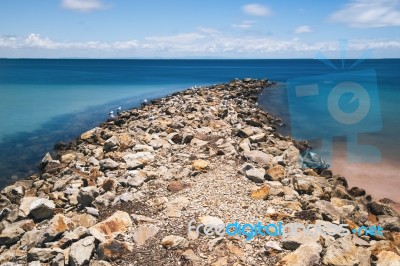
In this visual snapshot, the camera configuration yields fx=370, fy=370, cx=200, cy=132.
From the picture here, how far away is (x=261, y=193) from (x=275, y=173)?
5.45ft

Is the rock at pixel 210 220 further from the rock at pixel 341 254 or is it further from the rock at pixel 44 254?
the rock at pixel 44 254

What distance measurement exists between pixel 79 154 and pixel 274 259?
1060 cm

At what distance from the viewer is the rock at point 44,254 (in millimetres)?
7238

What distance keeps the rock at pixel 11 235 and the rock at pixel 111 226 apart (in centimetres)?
200

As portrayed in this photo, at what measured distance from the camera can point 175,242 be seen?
7348 mm

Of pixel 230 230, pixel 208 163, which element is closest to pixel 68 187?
pixel 208 163

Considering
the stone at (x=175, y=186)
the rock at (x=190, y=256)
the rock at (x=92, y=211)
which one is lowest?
the rock at (x=190, y=256)

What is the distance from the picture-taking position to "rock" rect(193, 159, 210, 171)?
1119cm

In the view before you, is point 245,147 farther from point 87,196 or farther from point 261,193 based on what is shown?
point 87,196

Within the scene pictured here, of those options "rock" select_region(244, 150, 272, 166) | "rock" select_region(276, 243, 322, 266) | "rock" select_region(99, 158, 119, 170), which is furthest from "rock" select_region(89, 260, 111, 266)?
"rock" select_region(244, 150, 272, 166)

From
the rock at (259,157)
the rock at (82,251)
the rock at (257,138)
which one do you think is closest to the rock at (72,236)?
the rock at (82,251)

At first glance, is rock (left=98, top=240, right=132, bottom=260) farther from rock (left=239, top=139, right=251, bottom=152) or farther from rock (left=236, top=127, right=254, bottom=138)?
rock (left=236, top=127, right=254, bottom=138)

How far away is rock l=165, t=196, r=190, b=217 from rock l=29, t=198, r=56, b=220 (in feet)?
10.0

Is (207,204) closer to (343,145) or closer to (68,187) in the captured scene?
(68,187)
